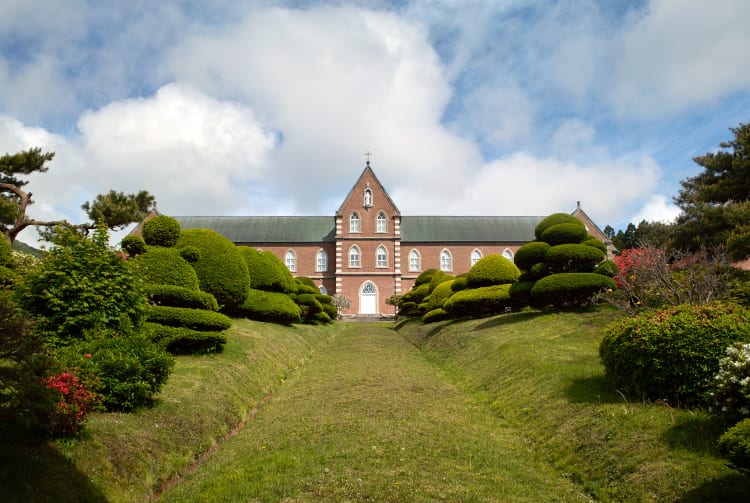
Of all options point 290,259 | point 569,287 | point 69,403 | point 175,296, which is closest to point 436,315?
point 569,287

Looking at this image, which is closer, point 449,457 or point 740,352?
point 740,352

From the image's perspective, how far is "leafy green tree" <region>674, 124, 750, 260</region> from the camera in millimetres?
21406

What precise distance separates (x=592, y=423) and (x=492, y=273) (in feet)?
55.9

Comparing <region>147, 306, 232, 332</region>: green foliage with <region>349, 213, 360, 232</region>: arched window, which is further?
<region>349, 213, 360, 232</region>: arched window

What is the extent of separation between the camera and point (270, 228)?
51875 mm

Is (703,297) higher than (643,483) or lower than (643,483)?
higher

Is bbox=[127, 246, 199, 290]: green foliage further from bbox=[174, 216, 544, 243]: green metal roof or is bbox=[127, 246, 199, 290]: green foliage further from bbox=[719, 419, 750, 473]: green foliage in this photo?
bbox=[174, 216, 544, 243]: green metal roof

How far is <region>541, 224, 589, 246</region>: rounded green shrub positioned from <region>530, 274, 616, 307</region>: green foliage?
1.78 metres

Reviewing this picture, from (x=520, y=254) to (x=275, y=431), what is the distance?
14.5m

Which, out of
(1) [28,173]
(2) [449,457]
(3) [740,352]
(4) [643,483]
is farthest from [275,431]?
(1) [28,173]

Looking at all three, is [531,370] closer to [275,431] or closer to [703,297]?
[703,297]

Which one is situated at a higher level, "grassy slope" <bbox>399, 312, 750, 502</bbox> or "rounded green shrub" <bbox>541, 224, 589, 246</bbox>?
"rounded green shrub" <bbox>541, 224, 589, 246</bbox>

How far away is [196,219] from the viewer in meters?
→ 53.0

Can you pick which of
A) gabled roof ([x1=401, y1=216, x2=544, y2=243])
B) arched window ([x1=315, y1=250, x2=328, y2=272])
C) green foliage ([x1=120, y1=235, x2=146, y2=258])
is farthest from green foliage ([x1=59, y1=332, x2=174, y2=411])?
gabled roof ([x1=401, y1=216, x2=544, y2=243])
